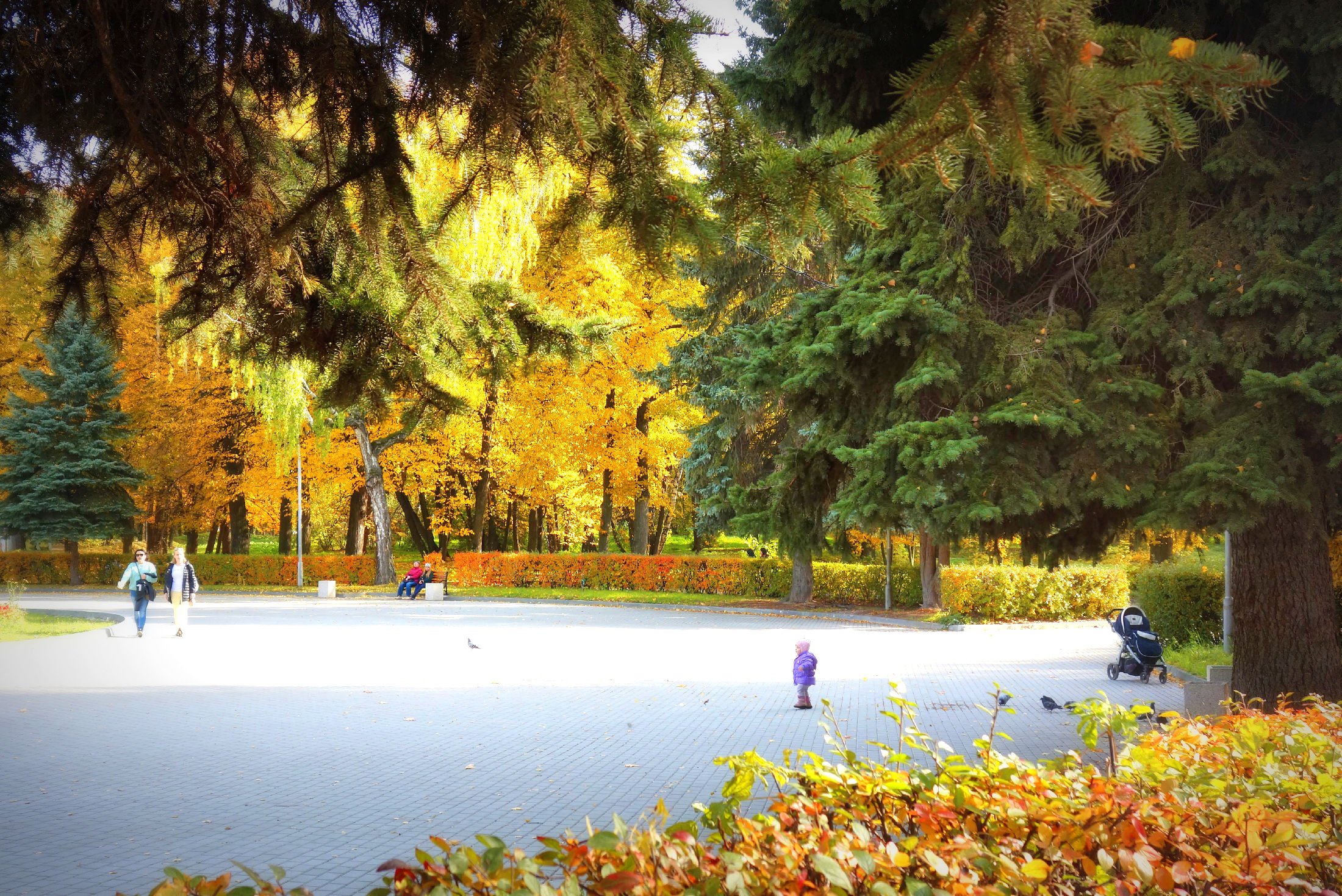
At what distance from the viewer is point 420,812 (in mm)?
6793

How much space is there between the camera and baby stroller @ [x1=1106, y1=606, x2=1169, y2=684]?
13.6m

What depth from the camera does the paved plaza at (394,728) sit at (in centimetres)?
625

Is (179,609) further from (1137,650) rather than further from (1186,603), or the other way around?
(1186,603)

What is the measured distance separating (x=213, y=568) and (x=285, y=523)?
16.1 feet

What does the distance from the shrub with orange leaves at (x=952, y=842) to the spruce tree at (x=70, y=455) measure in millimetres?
42031

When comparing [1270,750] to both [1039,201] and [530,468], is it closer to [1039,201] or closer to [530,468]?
[1039,201]

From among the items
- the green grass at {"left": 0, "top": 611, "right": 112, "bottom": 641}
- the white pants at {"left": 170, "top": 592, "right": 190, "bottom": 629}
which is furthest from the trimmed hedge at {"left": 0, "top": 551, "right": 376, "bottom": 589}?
the white pants at {"left": 170, "top": 592, "right": 190, "bottom": 629}

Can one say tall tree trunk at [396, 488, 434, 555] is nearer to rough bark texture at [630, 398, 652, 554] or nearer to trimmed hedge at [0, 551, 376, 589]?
trimmed hedge at [0, 551, 376, 589]

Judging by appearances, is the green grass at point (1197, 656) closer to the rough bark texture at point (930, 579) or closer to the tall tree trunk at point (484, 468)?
the rough bark texture at point (930, 579)

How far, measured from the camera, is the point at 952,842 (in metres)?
2.71

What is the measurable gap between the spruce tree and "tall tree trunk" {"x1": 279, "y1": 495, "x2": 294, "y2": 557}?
5.85 m

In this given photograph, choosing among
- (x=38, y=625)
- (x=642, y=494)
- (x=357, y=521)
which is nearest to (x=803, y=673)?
(x=38, y=625)

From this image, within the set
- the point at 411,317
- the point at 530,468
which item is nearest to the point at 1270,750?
the point at 411,317

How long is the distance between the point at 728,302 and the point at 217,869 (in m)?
21.3
